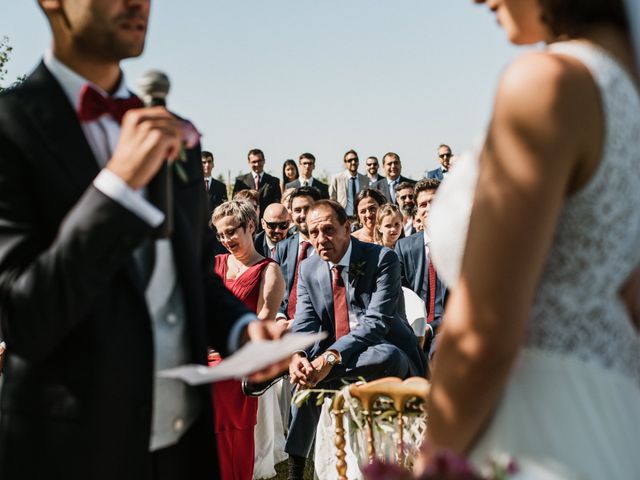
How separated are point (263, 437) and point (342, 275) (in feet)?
7.04

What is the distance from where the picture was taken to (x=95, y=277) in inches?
70.8

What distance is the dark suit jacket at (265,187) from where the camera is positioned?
627 inches

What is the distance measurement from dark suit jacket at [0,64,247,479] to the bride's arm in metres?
0.77

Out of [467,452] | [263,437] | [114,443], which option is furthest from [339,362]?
[467,452]

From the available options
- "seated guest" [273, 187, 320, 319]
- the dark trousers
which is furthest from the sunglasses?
the dark trousers

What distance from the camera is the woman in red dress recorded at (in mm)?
6148

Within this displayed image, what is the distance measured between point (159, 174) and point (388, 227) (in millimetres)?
7306

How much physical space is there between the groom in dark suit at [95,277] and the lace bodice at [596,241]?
0.75 meters

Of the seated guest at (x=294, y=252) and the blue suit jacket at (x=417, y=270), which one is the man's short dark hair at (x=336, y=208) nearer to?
the seated guest at (x=294, y=252)

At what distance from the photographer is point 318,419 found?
652 cm

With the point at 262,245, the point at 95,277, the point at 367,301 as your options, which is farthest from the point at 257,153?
the point at 95,277

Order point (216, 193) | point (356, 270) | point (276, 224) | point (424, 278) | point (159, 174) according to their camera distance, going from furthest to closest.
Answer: point (216, 193), point (276, 224), point (424, 278), point (356, 270), point (159, 174)

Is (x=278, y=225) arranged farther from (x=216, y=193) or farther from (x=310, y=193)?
(x=216, y=193)

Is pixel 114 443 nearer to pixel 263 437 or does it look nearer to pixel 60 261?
pixel 60 261
